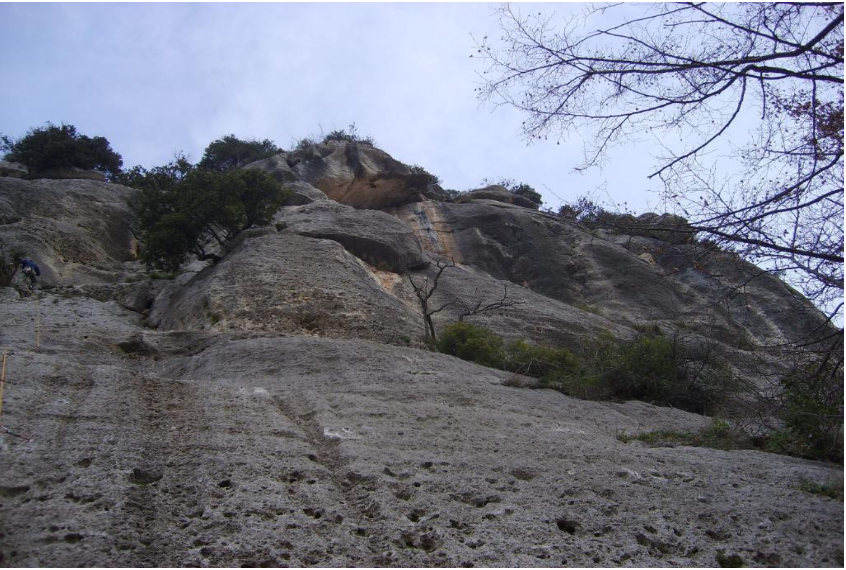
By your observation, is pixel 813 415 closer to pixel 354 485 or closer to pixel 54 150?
pixel 354 485

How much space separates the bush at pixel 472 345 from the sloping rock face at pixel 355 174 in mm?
16387

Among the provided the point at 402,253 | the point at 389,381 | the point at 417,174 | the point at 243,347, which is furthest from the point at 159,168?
the point at 389,381

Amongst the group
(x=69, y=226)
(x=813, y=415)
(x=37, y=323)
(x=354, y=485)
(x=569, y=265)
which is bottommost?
(x=354, y=485)

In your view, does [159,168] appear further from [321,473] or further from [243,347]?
[321,473]

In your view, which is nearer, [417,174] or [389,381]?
[389,381]

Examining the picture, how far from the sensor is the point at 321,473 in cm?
658

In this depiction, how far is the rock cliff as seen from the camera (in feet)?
17.3

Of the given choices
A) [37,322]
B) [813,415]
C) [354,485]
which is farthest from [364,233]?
[354,485]

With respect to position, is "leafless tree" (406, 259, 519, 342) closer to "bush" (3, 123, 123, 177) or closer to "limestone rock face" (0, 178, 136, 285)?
"limestone rock face" (0, 178, 136, 285)

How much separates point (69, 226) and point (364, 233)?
9333mm

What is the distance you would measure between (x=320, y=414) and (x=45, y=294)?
1145 cm

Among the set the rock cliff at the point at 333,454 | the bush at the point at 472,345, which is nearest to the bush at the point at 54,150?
the rock cliff at the point at 333,454

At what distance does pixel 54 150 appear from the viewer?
104 feet

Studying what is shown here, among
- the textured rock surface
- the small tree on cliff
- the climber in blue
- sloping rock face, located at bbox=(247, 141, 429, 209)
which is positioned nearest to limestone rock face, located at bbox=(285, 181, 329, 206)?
sloping rock face, located at bbox=(247, 141, 429, 209)
